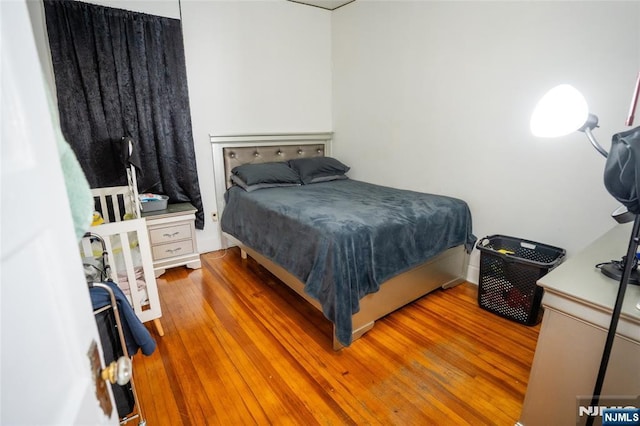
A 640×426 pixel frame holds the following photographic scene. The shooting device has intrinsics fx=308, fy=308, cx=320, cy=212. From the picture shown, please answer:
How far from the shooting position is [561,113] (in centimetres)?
107

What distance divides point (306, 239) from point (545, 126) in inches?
49.2

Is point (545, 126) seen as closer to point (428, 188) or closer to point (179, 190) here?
point (428, 188)

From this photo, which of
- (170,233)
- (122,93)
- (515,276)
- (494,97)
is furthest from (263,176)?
(515,276)

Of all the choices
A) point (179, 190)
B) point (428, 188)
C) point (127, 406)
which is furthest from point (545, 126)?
point (179, 190)

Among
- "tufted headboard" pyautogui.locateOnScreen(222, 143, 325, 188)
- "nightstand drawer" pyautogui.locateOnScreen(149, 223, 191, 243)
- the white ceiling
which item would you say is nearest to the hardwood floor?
"nightstand drawer" pyautogui.locateOnScreen(149, 223, 191, 243)

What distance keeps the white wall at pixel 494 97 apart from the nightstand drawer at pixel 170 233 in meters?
1.89

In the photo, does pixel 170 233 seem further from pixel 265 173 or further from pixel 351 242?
pixel 351 242

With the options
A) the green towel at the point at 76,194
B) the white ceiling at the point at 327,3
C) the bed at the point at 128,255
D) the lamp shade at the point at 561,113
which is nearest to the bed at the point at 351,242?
the bed at the point at 128,255

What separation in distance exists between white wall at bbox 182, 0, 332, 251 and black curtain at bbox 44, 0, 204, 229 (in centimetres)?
16

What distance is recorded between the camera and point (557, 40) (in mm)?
1853

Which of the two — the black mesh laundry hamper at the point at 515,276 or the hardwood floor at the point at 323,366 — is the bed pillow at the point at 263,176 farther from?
the black mesh laundry hamper at the point at 515,276

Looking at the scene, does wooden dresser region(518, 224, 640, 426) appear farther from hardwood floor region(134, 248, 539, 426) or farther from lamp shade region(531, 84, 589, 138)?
lamp shade region(531, 84, 589, 138)

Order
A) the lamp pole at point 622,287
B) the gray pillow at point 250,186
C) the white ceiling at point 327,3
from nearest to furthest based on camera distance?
1. the lamp pole at point 622,287
2. the gray pillow at point 250,186
3. the white ceiling at point 327,3

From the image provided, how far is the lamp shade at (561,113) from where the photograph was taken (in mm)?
1027
